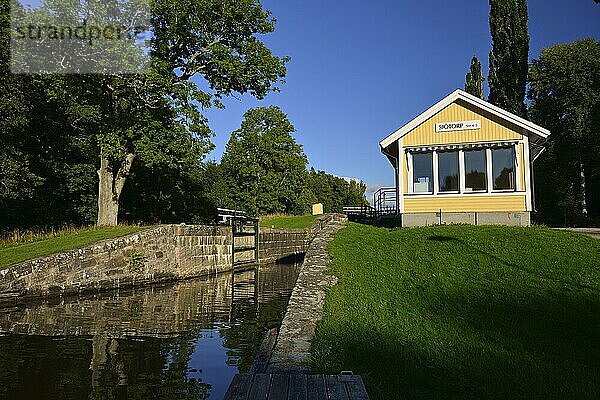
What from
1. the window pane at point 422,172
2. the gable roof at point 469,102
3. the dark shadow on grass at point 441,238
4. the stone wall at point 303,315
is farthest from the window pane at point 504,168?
the stone wall at point 303,315

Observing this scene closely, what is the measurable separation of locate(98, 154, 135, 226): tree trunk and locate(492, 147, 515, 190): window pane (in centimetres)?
1365

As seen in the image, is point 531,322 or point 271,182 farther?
point 271,182

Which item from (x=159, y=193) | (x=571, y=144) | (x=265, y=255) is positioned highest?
(x=571, y=144)

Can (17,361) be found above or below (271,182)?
below

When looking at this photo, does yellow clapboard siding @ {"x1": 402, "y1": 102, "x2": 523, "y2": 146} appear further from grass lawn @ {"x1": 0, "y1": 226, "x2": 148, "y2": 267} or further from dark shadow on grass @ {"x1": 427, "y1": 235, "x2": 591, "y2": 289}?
grass lawn @ {"x1": 0, "y1": 226, "x2": 148, "y2": 267}

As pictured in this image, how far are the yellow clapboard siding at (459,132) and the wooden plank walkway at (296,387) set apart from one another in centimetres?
1573

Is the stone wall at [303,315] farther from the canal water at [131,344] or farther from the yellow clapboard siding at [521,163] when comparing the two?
the yellow clapboard siding at [521,163]

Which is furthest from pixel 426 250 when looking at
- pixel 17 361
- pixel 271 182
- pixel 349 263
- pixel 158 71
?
pixel 271 182

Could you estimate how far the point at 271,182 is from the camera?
46344 mm

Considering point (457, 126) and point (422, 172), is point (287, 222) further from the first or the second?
point (457, 126)

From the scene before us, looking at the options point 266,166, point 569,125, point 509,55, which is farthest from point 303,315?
point 266,166

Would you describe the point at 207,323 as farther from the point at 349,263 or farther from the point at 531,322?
the point at 531,322

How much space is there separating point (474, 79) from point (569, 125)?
871 centimetres

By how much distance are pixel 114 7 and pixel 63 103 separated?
549 cm
